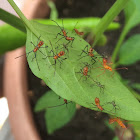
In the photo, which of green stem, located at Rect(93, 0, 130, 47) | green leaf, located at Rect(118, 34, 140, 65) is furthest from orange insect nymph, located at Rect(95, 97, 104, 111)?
green leaf, located at Rect(118, 34, 140, 65)

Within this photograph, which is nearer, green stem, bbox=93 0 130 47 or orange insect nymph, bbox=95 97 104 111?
orange insect nymph, bbox=95 97 104 111

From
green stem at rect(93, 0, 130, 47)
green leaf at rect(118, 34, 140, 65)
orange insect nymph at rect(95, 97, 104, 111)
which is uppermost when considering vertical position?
green stem at rect(93, 0, 130, 47)

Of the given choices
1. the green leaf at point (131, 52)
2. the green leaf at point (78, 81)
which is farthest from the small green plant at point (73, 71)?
the green leaf at point (131, 52)

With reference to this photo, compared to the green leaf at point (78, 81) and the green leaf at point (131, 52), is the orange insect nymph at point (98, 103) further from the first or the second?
the green leaf at point (131, 52)

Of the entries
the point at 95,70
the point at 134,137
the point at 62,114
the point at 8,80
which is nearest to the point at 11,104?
the point at 8,80

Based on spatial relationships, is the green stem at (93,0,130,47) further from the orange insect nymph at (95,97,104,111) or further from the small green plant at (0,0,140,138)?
the orange insect nymph at (95,97,104,111)

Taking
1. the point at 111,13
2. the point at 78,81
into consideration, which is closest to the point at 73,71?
the point at 78,81

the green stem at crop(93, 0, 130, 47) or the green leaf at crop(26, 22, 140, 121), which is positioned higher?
the green stem at crop(93, 0, 130, 47)

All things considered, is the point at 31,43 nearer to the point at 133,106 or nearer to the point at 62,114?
the point at 133,106
